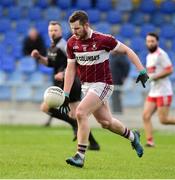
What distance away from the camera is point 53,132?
18.4 metres

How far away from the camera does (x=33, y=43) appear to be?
2314cm

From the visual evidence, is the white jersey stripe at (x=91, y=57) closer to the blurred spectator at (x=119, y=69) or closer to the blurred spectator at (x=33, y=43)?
the blurred spectator at (x=119, y=69)

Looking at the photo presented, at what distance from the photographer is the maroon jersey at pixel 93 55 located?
394 inches

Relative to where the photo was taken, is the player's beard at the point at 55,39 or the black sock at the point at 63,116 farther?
the player's beard at the point at 55,39

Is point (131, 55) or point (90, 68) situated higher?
point (131, 55)

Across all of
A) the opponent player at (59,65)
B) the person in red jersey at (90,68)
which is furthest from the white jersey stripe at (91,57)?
the opponent player at (59,65)

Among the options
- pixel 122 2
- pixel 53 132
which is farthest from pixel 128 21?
pixel 53 132

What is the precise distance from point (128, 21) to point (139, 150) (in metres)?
15.5

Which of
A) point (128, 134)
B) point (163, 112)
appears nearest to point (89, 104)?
point (128, 134)

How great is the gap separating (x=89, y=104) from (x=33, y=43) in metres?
13.5

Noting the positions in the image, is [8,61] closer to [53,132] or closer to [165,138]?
[53,132]

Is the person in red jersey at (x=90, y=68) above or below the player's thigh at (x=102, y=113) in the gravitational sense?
above

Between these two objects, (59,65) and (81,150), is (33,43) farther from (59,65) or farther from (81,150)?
(81,150)

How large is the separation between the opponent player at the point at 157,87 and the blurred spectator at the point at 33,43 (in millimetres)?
8383
